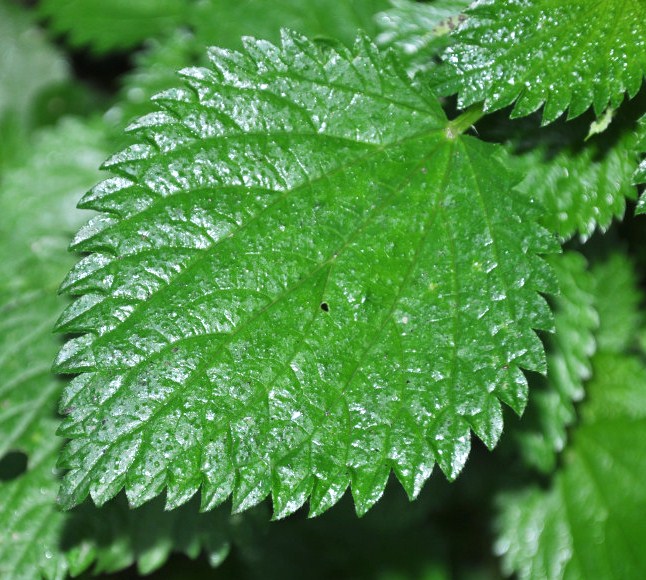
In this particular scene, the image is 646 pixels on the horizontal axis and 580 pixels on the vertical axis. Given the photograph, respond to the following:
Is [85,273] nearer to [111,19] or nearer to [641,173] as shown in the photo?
[641,173]

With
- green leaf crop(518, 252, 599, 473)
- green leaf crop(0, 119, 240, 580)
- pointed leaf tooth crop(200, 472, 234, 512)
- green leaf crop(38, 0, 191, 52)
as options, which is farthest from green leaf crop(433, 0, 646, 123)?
green leaf crop(38, 0, 191, 52)

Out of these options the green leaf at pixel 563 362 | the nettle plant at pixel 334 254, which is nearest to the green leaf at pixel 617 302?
the green leaf at pixel 563 362

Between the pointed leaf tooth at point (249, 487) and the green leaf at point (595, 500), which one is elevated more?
the pointed leaf tooth at point (249, 487)

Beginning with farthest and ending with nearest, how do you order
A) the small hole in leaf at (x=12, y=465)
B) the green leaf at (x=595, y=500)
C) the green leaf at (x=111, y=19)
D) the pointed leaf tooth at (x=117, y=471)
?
the green leaf at (x=111, y=19)
the green leaf at (x=595, y=500)
the small hole in leaf at (x=12, y=465)
the pointed leaf tooth at (x=117, y=471)

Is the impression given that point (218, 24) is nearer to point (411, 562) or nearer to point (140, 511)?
point (140, 511)

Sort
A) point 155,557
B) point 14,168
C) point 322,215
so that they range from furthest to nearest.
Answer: point 14,168, point 155,557, point 322,215

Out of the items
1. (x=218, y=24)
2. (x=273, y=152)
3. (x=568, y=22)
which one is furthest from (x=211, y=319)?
(x=218, y=24)

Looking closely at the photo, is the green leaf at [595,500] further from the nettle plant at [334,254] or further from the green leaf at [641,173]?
the green leaf at [641,173]
